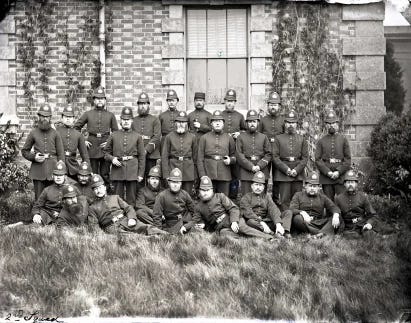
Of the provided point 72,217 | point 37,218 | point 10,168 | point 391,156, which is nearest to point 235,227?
point 72,217

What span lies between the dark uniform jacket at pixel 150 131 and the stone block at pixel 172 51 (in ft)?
6.28

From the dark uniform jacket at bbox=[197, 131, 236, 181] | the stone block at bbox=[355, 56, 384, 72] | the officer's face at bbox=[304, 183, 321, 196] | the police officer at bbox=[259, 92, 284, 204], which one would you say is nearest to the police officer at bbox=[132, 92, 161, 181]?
the dark uniform jacket at bbox=[197, 131, 236, 181]

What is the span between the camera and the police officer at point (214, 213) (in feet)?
26.6

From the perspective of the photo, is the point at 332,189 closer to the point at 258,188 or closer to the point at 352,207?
the point at 352,207

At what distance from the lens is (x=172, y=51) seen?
10984mm

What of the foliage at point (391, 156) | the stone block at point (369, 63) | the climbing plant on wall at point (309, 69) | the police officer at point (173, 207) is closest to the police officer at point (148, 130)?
the police officer at point (173, 207)

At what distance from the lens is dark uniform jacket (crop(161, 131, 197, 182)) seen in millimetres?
8984

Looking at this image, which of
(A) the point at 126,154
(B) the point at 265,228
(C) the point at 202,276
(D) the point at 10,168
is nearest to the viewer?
(C) the point at 202,276

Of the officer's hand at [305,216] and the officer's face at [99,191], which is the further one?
the officer's face at [99,191]

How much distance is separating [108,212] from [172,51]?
12.5ft

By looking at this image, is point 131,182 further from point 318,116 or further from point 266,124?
point 318,116

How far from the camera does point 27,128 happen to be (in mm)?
11070

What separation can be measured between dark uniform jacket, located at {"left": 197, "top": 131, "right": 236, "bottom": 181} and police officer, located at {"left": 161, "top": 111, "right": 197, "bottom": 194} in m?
0.15

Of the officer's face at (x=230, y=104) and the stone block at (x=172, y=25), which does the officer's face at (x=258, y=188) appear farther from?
the stone block at (x=172, y=25)
